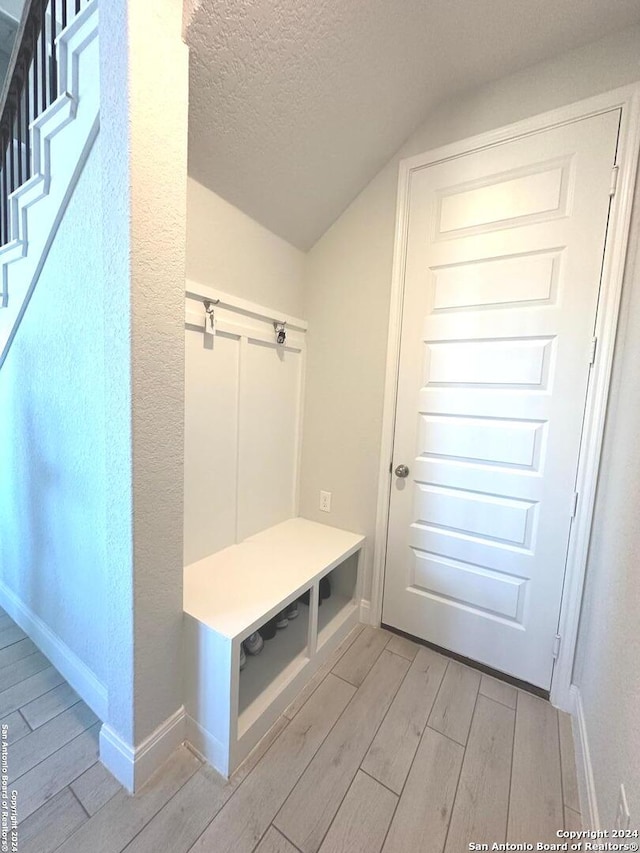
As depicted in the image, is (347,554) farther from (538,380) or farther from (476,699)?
(538,380)

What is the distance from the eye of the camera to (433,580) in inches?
63.5

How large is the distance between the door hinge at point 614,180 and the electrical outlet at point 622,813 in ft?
5.78

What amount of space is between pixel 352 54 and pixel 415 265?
2.52ft

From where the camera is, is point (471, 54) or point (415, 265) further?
point (415, 265)

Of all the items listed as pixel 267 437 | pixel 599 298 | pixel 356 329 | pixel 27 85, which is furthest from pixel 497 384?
pixel 27 85

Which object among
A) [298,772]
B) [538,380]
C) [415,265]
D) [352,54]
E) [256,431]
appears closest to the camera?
[298,772]

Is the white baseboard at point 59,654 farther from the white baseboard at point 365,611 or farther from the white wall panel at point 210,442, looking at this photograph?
the white baseboard at point 365,611

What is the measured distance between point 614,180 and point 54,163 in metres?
2.01

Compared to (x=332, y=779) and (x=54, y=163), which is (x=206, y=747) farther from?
(x=54, y=163)

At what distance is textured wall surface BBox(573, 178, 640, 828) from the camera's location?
80 cm

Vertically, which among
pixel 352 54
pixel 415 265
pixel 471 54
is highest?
pixel 471 54

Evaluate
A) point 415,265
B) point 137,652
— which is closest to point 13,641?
point 137,652

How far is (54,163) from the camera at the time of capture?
118 cm

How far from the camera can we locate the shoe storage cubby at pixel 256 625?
3.47 feet
